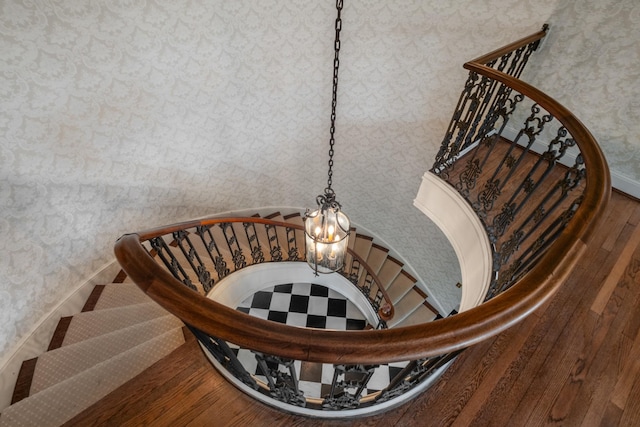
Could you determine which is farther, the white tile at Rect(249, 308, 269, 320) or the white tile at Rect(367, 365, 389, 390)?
the white tile at Rect(249, 308, 269, 320)

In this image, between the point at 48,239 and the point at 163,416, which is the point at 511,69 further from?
the point at 48,239

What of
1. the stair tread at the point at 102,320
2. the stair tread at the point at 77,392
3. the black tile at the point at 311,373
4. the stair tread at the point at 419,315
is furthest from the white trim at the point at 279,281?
the stair tread at the point at 77,392

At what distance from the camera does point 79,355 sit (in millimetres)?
2283

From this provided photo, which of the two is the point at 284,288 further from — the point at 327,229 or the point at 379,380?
the point at 327,229

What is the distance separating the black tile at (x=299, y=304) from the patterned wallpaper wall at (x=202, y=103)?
1462 millimetres

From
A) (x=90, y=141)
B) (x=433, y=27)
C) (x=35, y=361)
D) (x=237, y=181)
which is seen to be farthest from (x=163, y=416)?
(x=433, y=27)

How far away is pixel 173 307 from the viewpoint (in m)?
0.97

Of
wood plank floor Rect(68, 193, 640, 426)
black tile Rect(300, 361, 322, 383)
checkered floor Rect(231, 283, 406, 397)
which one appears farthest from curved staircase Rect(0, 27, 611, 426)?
checkered floor Rect(231, 283, 406, 397)

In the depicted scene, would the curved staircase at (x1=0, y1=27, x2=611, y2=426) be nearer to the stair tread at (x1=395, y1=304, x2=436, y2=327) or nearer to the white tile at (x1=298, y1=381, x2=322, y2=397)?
the white tile at (x1=298, y1=381, x2=322, y2=397)

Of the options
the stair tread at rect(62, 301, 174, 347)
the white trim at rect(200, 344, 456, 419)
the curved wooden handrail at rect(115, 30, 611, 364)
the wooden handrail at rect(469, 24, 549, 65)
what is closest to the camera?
the curved wooden handrail at rect(115, 30, 611, 364)

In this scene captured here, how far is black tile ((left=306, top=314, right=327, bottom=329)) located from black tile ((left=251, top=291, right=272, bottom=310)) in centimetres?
59

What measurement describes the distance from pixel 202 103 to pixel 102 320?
207 cm

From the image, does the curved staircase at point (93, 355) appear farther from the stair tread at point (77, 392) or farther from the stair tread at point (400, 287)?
the stair tread at point (400, 287)

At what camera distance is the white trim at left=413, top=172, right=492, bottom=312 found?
2.34 meters
